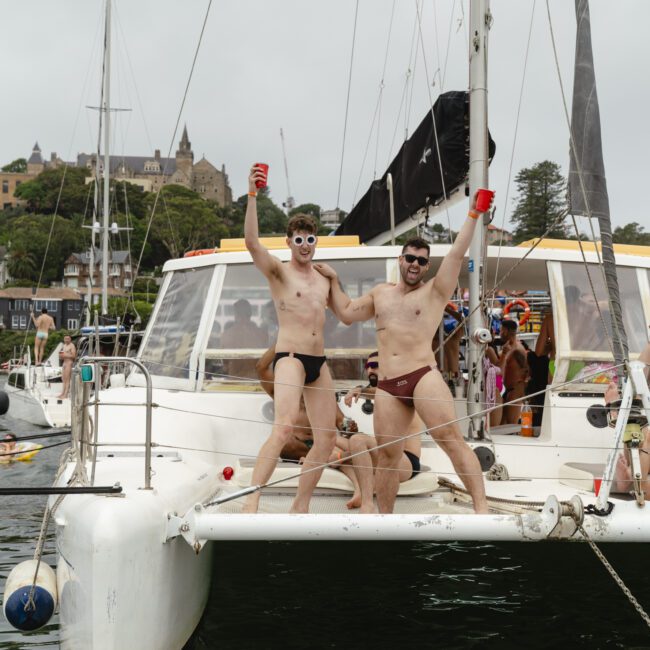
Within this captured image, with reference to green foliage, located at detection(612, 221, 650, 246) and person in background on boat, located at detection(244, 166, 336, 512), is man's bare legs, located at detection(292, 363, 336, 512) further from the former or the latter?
green foliage, located at detection(612, 221, 650, 246)

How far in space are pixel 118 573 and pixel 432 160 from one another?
201 inches

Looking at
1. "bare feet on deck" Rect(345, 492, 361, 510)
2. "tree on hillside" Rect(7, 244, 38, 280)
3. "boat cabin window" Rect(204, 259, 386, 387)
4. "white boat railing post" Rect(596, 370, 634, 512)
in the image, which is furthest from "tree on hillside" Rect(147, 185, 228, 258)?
"white boat railing post" Rect(596, 370, 634, 512)

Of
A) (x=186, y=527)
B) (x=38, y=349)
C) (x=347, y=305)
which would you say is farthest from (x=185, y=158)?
(x=186, y=527)

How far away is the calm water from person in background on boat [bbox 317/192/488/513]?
3.66ft

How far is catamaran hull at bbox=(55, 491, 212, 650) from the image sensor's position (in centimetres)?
385

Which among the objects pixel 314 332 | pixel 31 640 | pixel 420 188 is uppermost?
pixel 420 188

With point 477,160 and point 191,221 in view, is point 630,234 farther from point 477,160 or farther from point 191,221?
point 477,160

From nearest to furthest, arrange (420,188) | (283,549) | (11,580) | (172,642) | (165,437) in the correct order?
(172,642) < (11,580) < (165,437) < (283,549) < (420,188)

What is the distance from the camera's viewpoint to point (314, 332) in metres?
5.32

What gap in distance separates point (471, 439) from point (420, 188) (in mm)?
2628

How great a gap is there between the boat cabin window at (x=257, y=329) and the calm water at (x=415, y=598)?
1.41m

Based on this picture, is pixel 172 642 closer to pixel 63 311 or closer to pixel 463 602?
pixel 463 602

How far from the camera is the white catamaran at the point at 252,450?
4059 mm

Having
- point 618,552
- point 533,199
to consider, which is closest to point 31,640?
point 618,552
